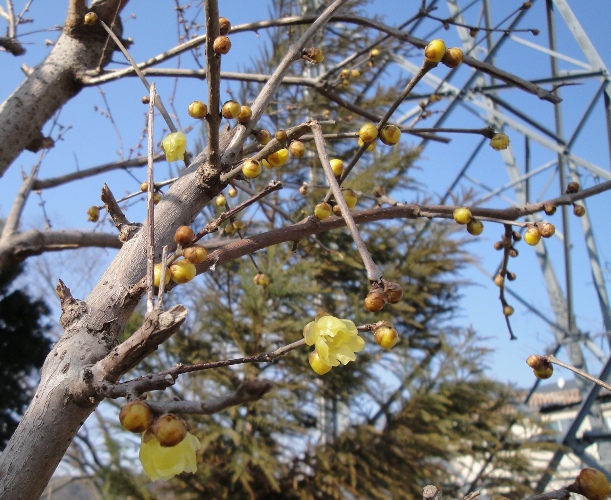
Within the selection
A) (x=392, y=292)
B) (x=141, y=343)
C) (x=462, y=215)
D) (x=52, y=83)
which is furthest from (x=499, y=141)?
(x=52, y=83)

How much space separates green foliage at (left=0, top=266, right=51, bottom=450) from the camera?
609 centimetres

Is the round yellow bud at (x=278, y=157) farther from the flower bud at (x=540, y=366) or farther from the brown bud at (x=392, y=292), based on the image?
the flower bud at (x=540, y=366)

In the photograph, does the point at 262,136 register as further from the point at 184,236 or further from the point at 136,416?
the point at 136,416

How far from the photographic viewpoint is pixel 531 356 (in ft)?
3.17

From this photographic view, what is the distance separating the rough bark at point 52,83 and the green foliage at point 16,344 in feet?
16.0

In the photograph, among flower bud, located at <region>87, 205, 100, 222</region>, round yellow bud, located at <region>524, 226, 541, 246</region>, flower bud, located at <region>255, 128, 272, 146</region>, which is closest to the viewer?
flower bud, located at <region>255, 128, 272, 146</region>

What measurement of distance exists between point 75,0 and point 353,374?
4193 millimetres

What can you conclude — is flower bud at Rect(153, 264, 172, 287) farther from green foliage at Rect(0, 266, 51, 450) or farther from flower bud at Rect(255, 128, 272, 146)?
green foliage at Rect(0, 266, 51, 450)

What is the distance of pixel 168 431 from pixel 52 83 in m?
2.05

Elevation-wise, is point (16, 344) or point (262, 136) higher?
point (16, 344)

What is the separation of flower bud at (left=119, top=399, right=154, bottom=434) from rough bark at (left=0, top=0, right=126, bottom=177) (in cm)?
178

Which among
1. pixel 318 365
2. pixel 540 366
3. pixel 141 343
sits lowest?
pixel 141 343

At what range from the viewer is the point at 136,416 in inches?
23.0

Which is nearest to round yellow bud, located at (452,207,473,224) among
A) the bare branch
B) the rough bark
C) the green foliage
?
the bare branch
